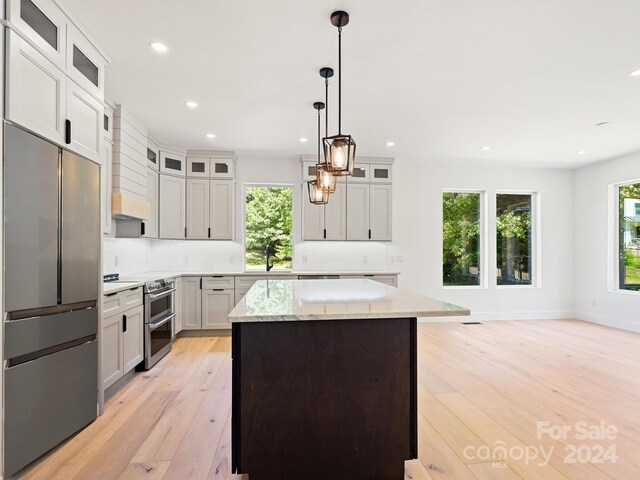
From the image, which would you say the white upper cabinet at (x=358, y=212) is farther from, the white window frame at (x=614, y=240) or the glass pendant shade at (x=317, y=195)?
the white window frame at (x=614, y=240)

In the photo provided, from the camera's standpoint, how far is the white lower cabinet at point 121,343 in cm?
274

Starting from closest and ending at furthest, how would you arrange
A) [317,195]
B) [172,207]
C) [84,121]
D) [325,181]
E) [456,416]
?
[84,121]
[456,416]
[325,181]
[317,195]
[172,207]

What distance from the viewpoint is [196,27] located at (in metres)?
2.29

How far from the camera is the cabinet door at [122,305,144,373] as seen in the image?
10.1 feet

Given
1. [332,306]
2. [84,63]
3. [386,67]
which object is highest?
[386,67]

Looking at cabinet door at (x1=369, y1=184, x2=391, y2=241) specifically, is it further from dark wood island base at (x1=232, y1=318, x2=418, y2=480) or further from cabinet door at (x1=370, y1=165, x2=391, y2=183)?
dark wood island base at (x1=232, y1=318, x2=418, y2=480)

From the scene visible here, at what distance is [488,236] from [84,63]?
598cm

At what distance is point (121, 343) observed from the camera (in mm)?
3010

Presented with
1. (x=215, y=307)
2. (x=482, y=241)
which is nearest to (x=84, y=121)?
(x=215, y=307)

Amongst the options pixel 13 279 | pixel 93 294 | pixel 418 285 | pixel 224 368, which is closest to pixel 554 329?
pixel 418 285

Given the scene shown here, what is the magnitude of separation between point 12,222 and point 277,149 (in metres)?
3.63

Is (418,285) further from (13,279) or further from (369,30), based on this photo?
(13,279)

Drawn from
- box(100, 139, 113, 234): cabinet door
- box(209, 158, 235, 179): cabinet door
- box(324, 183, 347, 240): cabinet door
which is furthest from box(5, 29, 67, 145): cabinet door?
box(324, 183, 347, 240): cabinet door

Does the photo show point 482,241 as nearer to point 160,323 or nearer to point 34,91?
point 160,323
